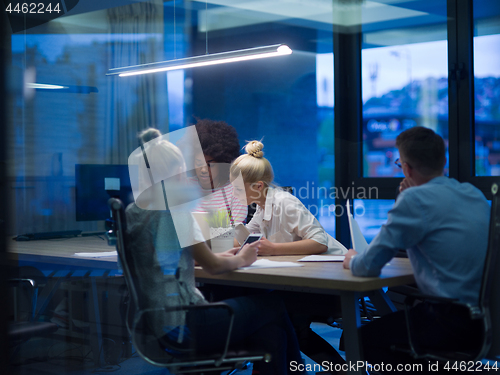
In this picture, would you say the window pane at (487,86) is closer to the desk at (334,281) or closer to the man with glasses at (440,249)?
the desk at (334,281)

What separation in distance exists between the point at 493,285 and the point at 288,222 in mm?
1161

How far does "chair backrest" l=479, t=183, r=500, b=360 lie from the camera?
1.79m

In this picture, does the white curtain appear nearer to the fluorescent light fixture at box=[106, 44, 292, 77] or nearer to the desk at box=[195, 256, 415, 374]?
the fluorescent light fixture at box=[106, 44, 292, 77]

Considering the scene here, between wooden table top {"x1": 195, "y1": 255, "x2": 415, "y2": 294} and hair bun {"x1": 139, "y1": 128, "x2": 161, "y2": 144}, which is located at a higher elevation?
hair bun {"x1": 139, "y1": 128, "x2": 161, "y2": 144}

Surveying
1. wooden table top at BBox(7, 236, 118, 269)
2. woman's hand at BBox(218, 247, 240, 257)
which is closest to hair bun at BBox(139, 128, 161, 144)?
wooden table top at BBox(7, 236, 118, 269)

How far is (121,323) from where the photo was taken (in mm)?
2482

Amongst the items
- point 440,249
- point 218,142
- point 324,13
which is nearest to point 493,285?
point 440,249

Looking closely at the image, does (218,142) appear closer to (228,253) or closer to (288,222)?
(288,222)

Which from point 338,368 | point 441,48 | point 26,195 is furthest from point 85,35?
point 441,48

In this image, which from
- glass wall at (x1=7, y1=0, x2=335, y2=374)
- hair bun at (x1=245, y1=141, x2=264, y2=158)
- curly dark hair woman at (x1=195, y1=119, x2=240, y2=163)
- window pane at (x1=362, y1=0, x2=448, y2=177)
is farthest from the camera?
window pane at (x1=362, y1=0, x2=448, y2=177)

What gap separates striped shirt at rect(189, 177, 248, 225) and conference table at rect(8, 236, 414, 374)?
0.95 ft

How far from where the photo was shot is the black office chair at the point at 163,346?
6.11 ft

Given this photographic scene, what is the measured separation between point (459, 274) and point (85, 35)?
162 cm

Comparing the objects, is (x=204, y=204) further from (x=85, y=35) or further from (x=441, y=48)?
(x=441, y=48)
